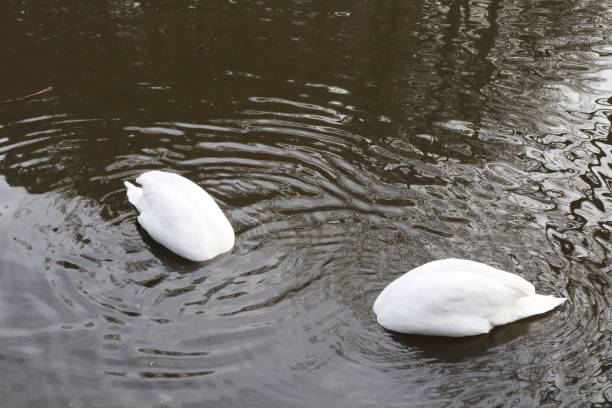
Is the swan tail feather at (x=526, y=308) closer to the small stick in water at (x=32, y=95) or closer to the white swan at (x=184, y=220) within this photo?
the white swan at (x=184, y=220)

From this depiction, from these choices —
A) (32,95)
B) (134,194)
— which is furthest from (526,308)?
(32,95)

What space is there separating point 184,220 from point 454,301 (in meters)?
2.49

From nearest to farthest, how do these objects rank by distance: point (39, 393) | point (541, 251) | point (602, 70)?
point (39, 393)
point (541, 251)
point (602, 70)

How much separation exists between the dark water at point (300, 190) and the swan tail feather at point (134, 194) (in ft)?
0.43

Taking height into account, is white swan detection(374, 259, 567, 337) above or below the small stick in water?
below

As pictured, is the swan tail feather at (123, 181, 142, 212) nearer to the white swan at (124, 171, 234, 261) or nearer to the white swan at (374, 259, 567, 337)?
the white swan at (124, 171, 234, 261)

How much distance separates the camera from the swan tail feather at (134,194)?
8.38m

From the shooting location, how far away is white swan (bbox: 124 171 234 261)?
25.2 ft

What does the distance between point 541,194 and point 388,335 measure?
9.36 feet

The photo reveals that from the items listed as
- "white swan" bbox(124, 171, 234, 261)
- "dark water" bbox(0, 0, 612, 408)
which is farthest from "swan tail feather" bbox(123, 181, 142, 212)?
"white swan" bbox(124, 171, 234, 261)

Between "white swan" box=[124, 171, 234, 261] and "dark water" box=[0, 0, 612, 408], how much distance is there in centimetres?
18

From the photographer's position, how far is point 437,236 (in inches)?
318

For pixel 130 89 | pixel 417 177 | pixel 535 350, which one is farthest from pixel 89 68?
pixel 535 350

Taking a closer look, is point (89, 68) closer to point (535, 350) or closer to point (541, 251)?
point (541, 251)
